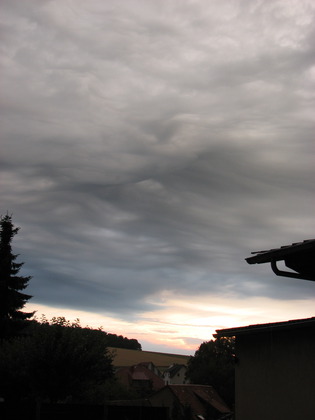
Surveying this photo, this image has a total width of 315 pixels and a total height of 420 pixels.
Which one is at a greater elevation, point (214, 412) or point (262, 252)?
point (262, 252)

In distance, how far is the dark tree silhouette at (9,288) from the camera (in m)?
38.3

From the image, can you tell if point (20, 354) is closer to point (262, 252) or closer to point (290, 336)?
point (290, 336)

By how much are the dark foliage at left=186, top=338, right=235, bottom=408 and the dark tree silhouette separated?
124 ft

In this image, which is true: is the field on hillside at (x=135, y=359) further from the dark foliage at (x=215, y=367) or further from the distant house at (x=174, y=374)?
the dark foliage at (x=215, y=367)

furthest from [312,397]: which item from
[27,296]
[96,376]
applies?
[27,296]

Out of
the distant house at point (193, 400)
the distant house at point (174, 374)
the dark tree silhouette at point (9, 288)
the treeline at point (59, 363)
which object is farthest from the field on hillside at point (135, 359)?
the treeline at point (59, 363)

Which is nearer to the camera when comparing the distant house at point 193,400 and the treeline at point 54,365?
the treeline at point 54,365

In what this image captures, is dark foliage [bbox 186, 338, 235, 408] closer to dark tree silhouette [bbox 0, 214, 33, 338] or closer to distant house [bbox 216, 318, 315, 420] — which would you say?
dark tree silhouette [bbox 0, 214, 33, 338]

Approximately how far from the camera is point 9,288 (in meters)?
39.5

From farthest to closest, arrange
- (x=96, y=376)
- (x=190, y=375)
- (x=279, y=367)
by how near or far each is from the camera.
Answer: (x=190, y=375)
(x=96, y=376)
(x=279, y=367)

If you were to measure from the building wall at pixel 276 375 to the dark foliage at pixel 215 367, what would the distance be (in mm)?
58929

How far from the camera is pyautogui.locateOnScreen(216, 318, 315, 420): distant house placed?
368 inches

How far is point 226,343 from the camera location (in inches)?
3243

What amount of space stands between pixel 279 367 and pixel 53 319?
17.1 metres
